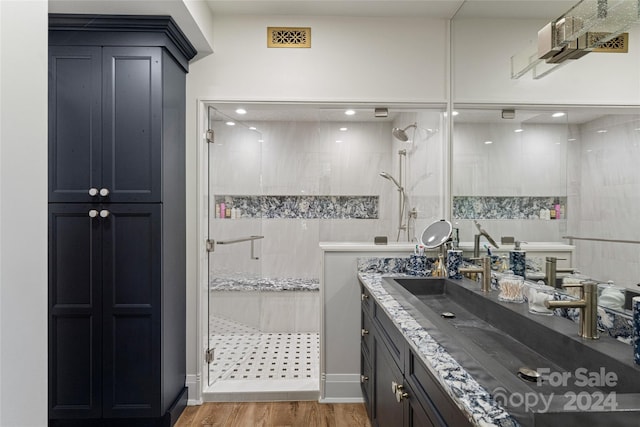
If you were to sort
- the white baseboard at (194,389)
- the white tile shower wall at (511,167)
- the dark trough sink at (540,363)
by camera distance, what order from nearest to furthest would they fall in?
1. the dark trough sink at (540,363)
2. the white tile shower wall at (511,167)
3. the white baseboard at (194,389)

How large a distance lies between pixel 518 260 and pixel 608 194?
66cm

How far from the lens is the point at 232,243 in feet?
10.7

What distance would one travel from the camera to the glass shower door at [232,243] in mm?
2846

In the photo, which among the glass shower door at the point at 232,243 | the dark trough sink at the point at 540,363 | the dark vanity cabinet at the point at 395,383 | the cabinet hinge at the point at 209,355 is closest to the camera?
the dark trough sink at the point at 540,363

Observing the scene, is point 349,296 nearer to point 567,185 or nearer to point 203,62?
point 567,185

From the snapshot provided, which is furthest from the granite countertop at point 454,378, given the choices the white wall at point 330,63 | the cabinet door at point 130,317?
the white wall at point 330,63

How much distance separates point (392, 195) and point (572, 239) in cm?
213

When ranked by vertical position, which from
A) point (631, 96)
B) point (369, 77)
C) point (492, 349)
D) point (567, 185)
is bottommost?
point (492, 349)

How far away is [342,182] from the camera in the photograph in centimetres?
343

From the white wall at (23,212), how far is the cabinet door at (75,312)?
4.80 ft

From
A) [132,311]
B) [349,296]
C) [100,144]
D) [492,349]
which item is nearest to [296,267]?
[349,296]

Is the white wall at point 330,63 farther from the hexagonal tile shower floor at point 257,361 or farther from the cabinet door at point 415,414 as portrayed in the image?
the cabinet door at point 415,414

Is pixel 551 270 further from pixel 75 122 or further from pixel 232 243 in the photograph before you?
pixel 75 122

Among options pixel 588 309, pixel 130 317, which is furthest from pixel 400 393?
pixel 130 317
